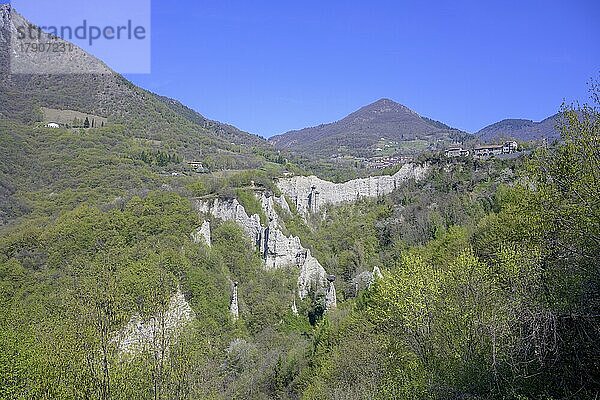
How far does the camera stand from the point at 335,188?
73062 millimetres

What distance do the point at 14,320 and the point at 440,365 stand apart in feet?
54.0

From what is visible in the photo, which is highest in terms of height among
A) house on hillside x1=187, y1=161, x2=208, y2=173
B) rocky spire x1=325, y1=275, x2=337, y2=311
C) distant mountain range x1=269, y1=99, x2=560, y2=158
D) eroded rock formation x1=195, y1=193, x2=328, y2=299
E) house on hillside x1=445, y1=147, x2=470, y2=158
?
distant mountain range x1=269, y1=99, x2=560, y2=158

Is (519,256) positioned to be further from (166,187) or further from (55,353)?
(166,187)

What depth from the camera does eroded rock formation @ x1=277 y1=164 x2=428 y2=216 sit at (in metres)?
67.3

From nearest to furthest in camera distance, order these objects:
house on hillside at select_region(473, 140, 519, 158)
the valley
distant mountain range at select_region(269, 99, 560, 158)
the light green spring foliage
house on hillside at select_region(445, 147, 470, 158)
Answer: the light green spring foliage < the valley < house on hillside at select_region(445, 147, 470, 158) < house on hillside at select_region(473, 140, 519, 158) < distant mountain range at select_region(269, 99, 560, 158)

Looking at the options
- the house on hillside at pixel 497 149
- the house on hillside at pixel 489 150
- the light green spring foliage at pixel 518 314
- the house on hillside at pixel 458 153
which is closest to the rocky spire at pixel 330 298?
the light green spring foliage at pixel 518 314

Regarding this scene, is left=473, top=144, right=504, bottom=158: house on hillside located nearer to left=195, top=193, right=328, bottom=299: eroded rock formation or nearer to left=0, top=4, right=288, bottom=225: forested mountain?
left=195, top=193, right=328, bottom=299: eroded rock formation

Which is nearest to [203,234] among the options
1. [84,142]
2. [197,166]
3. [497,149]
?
[84,142]

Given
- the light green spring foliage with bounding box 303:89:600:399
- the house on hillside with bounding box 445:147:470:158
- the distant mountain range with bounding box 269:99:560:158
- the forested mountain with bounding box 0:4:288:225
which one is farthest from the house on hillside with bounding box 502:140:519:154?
the distant mountain range with bounding box 269:99:560:158

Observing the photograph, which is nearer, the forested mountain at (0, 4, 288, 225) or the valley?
the valley

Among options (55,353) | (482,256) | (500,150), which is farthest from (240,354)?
(500,150)

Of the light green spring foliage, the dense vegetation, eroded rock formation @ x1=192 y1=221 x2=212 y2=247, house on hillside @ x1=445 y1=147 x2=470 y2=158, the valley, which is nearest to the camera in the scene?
the light green spring foliage

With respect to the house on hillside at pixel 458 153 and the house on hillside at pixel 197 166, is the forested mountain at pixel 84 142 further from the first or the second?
the house on hillside at pixel 458 153

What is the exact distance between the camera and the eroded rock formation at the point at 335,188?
6731cm
